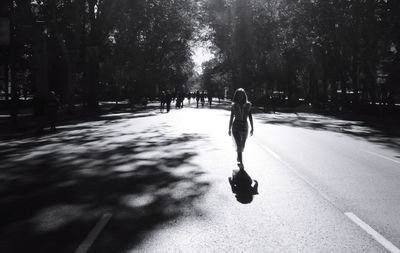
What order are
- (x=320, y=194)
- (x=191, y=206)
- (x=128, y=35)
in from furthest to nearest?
(x=128, y=35), (x=320, y=194), (x=191, y=206)

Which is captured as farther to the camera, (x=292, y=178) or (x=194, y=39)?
(x=194, y=39)

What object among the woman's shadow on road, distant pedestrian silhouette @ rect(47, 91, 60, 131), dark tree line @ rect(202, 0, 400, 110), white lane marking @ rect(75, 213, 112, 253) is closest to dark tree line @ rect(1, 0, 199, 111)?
distant pedestrian silhouette @ rect(47, 91, 60, 131)

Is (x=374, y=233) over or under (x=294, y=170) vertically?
over

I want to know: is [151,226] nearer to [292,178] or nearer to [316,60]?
[292,178]

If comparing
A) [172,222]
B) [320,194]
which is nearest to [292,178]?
[320,194]

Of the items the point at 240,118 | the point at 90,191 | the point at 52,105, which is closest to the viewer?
the point at 90,191

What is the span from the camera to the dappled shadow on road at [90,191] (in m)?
5.89

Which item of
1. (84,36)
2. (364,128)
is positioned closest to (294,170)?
(364,128)

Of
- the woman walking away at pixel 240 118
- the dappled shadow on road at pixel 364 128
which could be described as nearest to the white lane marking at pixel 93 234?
the woman walking away at pixel 240 118

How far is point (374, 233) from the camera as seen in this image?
19.9 ft

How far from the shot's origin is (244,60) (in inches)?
2936

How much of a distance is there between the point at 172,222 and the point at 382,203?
3.45 metres

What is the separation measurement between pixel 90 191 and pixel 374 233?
4.64 metres

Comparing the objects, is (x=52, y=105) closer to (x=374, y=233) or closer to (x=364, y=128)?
(x=364, y=128)
